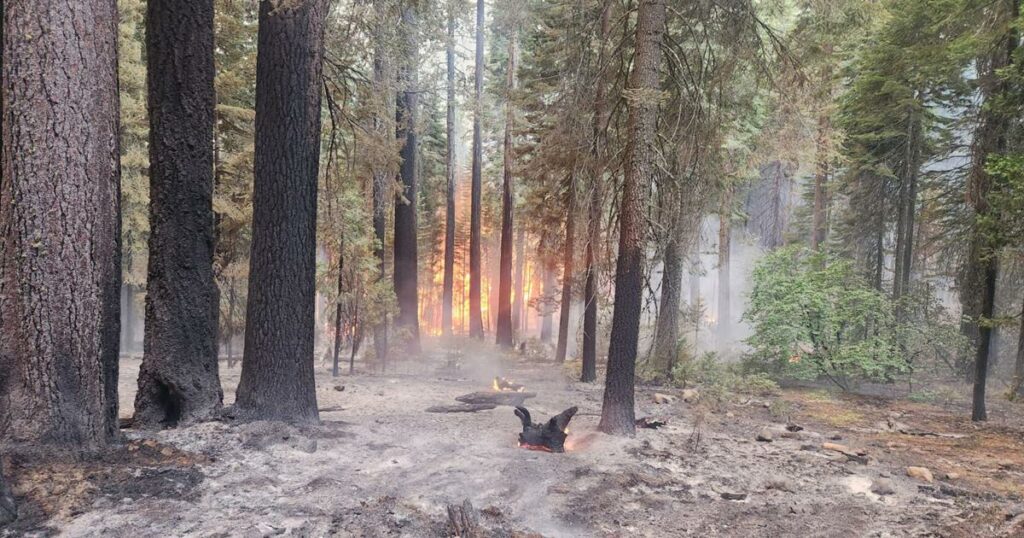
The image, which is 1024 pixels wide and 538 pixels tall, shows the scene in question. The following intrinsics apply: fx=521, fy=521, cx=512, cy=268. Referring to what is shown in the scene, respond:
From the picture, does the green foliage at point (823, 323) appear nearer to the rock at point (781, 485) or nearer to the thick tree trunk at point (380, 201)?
the rock at point (781, 485)

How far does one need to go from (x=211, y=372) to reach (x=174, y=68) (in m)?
3.54

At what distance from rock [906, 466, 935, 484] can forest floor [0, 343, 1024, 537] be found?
0.27ft

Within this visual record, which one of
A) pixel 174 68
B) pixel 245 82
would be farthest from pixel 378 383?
pixel 174 68

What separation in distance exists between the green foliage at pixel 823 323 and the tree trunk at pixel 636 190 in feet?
26.8

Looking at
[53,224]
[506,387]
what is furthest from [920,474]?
[53,224]

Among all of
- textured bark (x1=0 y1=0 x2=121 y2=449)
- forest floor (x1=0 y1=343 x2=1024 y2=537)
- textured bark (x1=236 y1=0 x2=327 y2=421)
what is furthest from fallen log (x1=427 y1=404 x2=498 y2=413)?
textured bark (x1=0 y1=0 x2=121 y2=449)

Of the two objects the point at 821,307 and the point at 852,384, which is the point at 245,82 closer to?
the point at 821,307

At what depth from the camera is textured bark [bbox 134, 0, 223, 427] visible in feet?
19.2

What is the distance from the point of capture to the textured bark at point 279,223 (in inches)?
251

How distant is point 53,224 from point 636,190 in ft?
21.3

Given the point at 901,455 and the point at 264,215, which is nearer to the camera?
the point at 264,215

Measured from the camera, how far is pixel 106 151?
4.51m

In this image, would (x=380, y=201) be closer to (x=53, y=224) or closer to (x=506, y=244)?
(x=506, y=244)

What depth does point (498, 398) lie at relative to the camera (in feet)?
34.1
